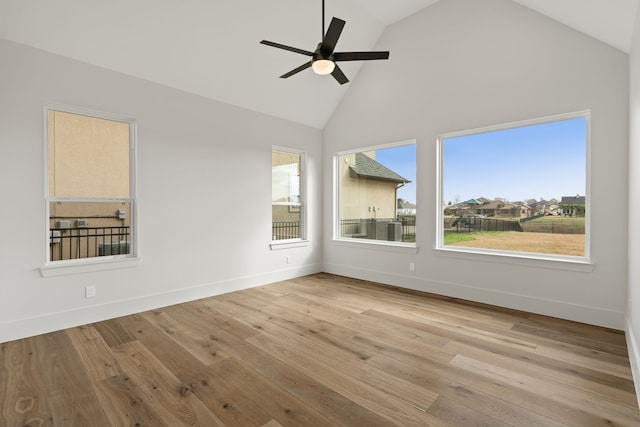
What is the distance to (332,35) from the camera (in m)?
2.73

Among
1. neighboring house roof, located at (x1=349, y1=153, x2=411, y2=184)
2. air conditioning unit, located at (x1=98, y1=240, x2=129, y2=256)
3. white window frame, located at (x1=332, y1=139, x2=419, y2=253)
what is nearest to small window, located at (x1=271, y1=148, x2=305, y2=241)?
white window frame, located at (x1=332, y1=139, x2=419, y2=253)

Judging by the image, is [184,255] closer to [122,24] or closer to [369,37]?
[122,24]

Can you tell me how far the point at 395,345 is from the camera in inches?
114

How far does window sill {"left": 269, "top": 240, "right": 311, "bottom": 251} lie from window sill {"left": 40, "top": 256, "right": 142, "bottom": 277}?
206cm

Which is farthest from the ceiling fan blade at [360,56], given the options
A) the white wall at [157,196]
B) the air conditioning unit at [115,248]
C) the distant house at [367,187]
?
the air conditioning unit at [115,248]

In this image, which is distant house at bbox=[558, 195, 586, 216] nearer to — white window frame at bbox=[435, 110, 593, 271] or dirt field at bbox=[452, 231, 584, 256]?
white window frame at bbox=[435, 110, 593, 271]

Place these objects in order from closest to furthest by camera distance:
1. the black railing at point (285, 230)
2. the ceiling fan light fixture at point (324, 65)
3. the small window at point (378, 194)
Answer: the ceiling fan light fixture at point (324, 65), the small window at point (378, 194), the black railing at point (285, 230)

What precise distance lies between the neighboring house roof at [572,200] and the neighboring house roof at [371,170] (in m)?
2.08

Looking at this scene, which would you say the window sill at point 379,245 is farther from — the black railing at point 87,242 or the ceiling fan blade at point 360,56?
the black railing at point 87,242

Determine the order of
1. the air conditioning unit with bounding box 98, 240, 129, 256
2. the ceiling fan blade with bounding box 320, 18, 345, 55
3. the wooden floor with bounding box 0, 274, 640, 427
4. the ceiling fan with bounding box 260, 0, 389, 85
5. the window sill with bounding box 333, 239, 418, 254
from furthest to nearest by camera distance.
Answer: the window sill with bounding box 333, 239, 418, 254 → the air conditioning unit with bounding box 98, 240, 129, 256 → the ceiling fan with bounding box 260, 0, 389, 85 → the ceiling fan blade with bounding box 320, 18, 345, 55 → the wooden floor with bounding box 0, 274, 640, 427

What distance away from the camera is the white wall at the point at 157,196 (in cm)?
303

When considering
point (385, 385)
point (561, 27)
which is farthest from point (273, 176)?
point (561, 27)

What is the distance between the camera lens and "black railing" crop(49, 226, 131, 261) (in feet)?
11.0

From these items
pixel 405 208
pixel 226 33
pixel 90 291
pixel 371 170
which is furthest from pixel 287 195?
pixel 90 291
